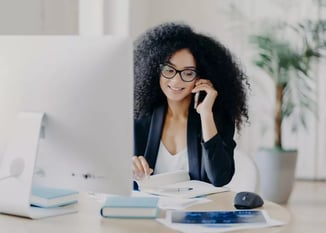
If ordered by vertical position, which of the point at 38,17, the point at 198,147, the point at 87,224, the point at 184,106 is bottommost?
the point at 87,224

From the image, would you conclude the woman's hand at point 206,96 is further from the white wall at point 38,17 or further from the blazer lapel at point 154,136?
the white wall at point 38,17

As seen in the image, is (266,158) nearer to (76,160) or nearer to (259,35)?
(259,35)

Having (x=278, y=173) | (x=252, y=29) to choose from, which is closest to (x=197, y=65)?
(x=278, y=173)

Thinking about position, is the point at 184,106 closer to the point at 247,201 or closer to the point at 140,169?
the point at 140,169

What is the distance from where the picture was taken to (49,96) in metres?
1.49

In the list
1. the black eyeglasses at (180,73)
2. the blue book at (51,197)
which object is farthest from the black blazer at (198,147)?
the blue book at (51,197)

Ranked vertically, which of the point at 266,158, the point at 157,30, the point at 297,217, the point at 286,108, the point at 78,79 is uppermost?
the point at 157,30

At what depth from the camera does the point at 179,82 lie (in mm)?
1905

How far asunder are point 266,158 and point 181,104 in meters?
1.98

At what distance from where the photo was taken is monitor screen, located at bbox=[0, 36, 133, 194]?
1.43 meters

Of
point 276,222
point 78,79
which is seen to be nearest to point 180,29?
point 78,79

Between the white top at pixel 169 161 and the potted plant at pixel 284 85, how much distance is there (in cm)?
193

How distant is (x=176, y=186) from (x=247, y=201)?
0.27 metres

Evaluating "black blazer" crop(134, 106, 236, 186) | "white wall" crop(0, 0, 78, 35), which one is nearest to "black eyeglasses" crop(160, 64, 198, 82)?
"black blazer" crop(134, 106, 236, 186)
